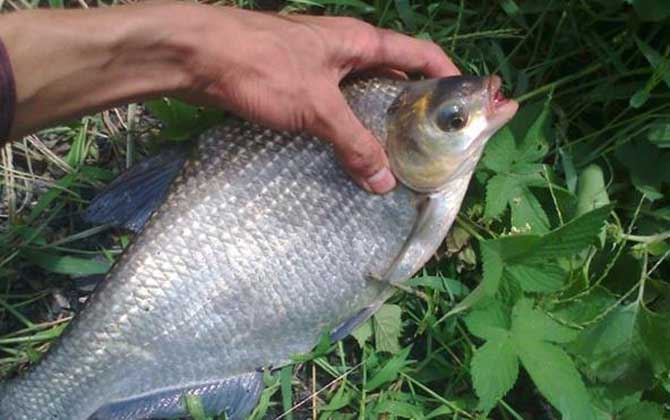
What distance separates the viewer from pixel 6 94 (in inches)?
80.8

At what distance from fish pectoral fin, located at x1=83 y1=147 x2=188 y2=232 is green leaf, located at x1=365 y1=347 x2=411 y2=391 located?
897 mm

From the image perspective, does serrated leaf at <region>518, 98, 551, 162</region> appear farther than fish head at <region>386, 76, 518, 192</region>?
Yes

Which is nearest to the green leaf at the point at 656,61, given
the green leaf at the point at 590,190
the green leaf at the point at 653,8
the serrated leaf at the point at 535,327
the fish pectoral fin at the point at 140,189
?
the green leaf at the point at 653,8

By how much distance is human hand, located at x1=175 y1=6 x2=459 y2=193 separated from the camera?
2342 mm

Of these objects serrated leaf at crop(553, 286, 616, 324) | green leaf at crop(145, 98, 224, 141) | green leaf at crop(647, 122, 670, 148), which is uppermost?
green leaf at crop(145, 98, 224, 141)

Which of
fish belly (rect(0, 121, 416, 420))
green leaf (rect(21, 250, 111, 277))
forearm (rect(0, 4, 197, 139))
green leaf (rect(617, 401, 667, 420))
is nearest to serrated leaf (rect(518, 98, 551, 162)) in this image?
fish belly (rect(0, 121, 416, 420))

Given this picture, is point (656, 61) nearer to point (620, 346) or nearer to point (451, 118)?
point (451, 118)

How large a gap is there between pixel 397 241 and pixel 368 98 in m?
0.44

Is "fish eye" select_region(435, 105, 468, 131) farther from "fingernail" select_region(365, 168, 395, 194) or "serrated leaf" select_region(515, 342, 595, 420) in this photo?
"serrated leaf" select_region(515, 342, 595, 420)

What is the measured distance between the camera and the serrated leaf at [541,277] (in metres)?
2.60

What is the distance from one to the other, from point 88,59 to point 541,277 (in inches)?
55.5

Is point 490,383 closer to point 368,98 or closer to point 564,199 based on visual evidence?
point 564,199

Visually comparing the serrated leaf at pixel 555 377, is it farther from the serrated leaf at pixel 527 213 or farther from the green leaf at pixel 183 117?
the green leaf at pixel 183 117

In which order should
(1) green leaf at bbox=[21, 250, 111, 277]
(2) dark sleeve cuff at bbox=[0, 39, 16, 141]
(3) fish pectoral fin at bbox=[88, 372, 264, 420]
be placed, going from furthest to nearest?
(1) green leaf at bbox=[21, 250, 111, 277] < (3) fish pectoral fin at bbox=[88, 372, 264, 420] < (2) dark sleeve cuff at bbox=[0, 39, 16, 141]
